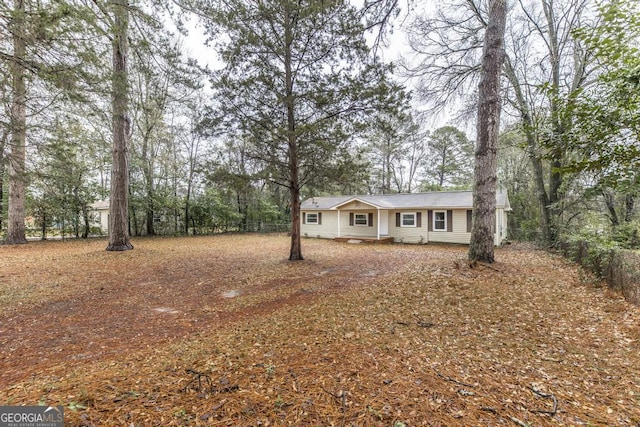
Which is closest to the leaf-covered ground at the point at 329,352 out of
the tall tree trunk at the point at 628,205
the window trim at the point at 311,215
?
the tall tree trunk at the point at 628,205

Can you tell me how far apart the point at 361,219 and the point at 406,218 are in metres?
2.98

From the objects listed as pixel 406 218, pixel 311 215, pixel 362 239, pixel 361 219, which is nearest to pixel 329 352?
pixel 362 239

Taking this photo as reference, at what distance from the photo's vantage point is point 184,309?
4.60 metres

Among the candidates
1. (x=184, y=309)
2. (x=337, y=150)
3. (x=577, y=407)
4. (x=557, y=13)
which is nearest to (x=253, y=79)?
(x=337, y=150)

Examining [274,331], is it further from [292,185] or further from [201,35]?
[201,35]

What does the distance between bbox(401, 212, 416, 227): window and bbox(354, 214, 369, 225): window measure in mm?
2422

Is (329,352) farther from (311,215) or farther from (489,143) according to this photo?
(311,215)

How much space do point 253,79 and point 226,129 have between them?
162cm

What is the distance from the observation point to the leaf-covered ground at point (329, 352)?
6.40ft

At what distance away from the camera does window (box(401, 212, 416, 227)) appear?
1551 centimetres

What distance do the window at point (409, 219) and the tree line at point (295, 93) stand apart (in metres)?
5.86

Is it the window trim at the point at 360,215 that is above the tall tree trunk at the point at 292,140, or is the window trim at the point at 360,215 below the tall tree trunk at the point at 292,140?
below

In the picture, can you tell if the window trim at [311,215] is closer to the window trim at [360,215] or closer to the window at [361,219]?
the window trim at [360,215]

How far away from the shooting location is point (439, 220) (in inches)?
576
